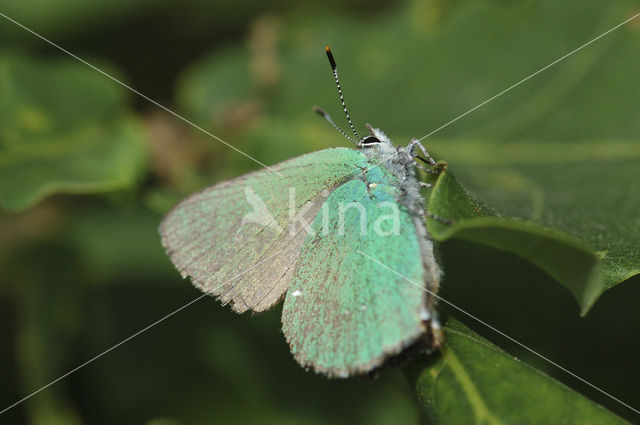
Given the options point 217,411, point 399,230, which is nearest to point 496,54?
point 399,230

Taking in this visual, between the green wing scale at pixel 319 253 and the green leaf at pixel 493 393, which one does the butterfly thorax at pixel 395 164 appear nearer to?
the green wing scale at pixel 319 253

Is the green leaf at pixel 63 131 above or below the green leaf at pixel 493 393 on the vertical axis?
above

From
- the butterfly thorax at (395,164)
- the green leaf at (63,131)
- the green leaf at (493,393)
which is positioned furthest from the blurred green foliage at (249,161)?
the green leaf at (493,393)

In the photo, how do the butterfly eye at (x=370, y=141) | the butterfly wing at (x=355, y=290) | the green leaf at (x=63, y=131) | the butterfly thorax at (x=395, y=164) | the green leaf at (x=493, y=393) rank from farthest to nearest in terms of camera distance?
the green leaf at (x=63, y=131), the butterfly eye at (x=370, y=141), the butterfly thorax at (x=395, y=164), the butterfly wing at (x=355, y=290), the green leaf at (x=493, y=393)

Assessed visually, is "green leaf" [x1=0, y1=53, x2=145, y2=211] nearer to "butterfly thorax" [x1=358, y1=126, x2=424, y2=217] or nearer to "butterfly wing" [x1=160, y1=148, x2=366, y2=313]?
"butterfly wing" [x1=160, y1=148, x2=366, y2=313]

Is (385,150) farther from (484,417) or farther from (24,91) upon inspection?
(24,91)

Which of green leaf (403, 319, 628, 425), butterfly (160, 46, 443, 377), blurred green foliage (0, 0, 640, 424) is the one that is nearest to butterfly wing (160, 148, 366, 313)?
butterfly (160, 46, 443, 377)
